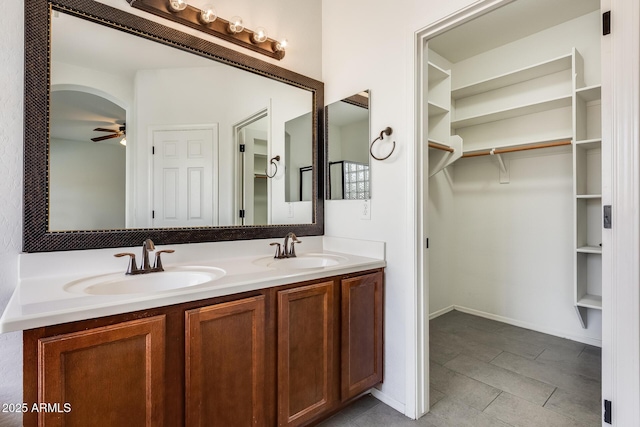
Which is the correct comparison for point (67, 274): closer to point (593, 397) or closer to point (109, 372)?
point (109, 372)

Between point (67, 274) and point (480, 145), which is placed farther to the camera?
point (480, 145)

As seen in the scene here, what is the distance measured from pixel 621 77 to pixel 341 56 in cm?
150

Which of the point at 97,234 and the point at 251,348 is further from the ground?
the point at 97,234

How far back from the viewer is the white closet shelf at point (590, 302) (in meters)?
2.21

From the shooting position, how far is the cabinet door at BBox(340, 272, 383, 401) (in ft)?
5.22

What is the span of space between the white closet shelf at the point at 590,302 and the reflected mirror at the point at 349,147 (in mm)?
1900

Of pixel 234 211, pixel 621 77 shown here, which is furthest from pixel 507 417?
pixel 234 211

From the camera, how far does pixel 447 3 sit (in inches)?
59.1

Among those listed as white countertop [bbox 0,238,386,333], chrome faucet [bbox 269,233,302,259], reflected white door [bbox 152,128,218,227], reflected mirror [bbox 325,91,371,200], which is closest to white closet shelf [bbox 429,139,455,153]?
reflected mirror [bbox 325,91,371,200]

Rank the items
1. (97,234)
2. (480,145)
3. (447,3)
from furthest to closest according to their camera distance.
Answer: (480,145)
(447,3)
(97,234)

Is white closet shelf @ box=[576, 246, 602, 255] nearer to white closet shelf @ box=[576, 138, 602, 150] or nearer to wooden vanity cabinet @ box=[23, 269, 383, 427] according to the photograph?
white closet shelf @ box=[576, 138, 602, 150]

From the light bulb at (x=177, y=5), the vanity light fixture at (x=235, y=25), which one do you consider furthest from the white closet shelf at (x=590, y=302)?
the light bulb at (x=177, y=5)

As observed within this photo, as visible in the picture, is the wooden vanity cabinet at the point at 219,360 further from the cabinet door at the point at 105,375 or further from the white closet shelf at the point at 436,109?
the white closet shelf at the point at 436,109

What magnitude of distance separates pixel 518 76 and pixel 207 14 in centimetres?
260
